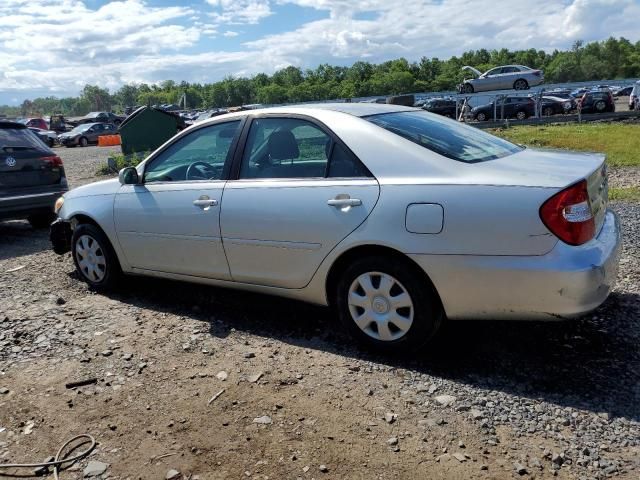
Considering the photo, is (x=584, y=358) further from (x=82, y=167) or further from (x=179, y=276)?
(x=82, y=167)

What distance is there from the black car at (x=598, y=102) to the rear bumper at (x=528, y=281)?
29196mm

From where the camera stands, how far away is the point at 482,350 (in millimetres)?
3842

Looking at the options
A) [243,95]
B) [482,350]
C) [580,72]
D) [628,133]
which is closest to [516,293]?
[482,350]

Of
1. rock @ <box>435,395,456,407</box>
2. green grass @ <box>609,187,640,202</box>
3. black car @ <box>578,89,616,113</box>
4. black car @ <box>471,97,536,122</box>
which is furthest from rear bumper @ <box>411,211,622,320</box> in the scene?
black car @ <box>578,89,616,113</box>

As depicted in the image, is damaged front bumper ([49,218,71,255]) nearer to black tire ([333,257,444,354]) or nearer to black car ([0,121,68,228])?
black car ([0,121,68,228])

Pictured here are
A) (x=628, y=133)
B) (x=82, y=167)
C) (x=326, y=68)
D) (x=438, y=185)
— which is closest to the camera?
(x=438, y=185)

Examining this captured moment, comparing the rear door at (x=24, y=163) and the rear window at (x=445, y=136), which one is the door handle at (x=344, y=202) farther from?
the rear door at (x=24, y=163)

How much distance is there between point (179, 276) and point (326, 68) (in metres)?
135

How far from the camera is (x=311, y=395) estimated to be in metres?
3.44

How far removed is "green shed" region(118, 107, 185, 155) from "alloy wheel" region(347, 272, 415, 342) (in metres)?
13.0

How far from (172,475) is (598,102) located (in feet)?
104

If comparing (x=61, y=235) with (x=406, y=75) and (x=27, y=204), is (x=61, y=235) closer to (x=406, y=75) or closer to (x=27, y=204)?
(x=27, y=204)

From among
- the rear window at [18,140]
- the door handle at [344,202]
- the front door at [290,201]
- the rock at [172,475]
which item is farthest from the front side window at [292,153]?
the rear window at [18,140]

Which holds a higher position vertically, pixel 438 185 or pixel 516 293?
pixel 438 185
